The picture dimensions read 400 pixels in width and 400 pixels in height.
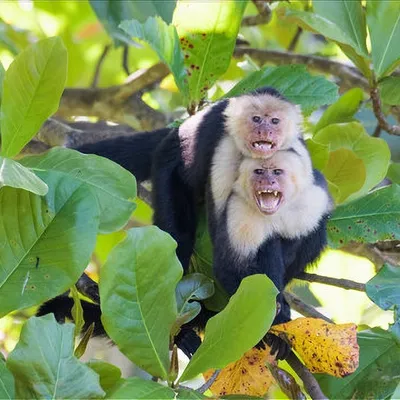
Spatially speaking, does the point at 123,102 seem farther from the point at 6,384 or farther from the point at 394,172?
the point at 6,384

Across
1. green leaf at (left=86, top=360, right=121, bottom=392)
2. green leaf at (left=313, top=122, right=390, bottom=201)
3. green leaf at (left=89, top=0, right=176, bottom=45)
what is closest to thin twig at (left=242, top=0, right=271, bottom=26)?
green leaf at (left=89, top=0, right=176, bottom=45)

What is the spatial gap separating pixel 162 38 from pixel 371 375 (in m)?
0.93

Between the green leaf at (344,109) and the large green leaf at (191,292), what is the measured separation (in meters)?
0.77

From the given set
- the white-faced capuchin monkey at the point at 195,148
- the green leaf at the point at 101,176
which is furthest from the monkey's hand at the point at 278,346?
the green leaf at the point at 101,176

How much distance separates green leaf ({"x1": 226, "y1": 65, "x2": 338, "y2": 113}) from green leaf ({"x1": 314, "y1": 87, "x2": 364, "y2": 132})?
6.0 inches

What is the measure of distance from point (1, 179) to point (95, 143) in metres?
1.11

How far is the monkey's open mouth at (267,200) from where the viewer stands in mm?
1820

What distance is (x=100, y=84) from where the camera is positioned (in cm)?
377

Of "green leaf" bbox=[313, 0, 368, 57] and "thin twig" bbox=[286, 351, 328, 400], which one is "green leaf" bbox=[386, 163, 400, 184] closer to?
"green leaf" bbox=[313, 0, 368, 57]

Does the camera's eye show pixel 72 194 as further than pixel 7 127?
No

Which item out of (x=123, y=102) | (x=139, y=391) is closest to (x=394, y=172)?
(x=123, y=102)

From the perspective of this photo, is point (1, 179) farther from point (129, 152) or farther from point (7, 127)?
point (129, 152)

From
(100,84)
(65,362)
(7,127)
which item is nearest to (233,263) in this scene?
(7,127)

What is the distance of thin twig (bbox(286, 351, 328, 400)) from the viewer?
1.41 m
